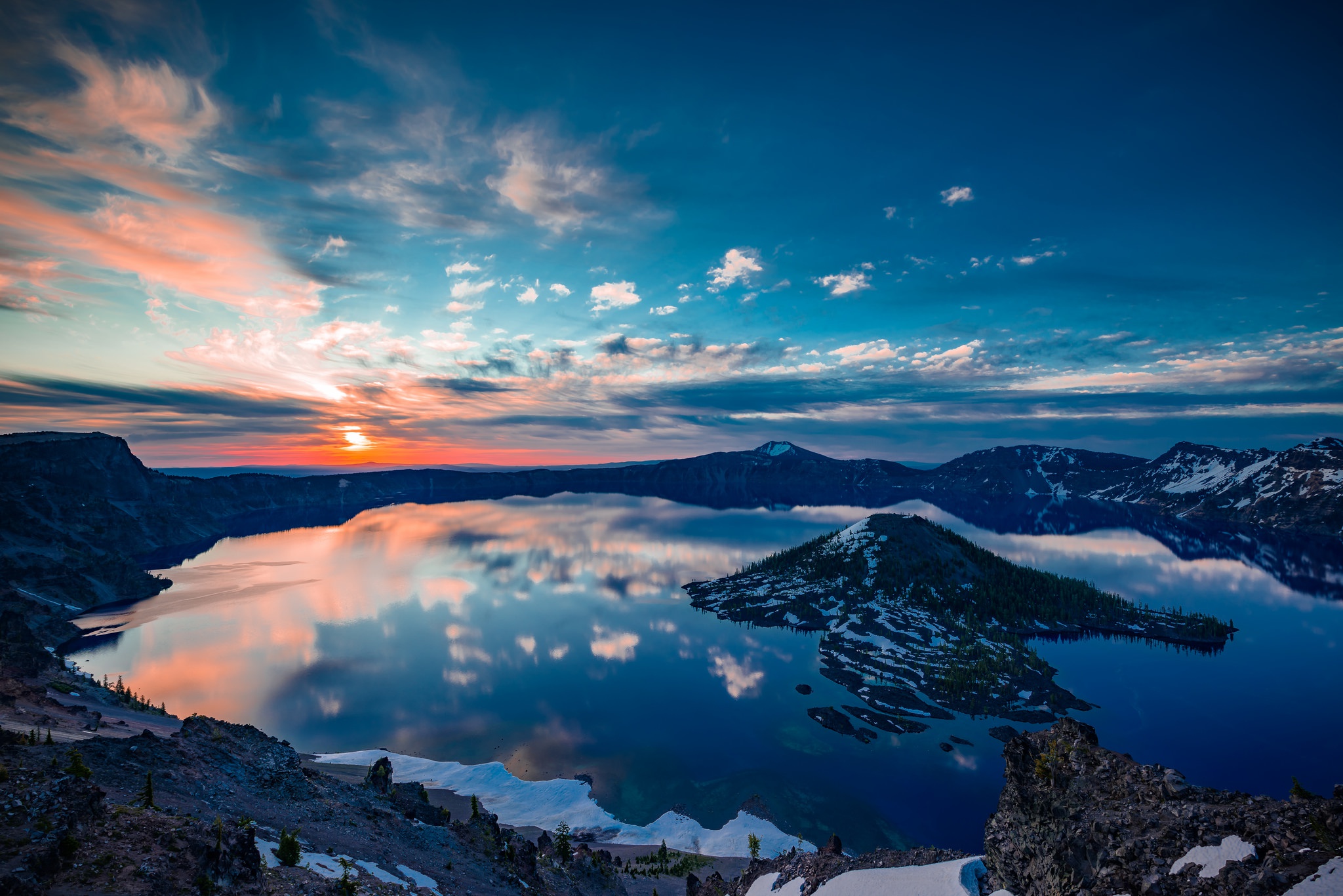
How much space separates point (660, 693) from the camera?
8606 centimetres

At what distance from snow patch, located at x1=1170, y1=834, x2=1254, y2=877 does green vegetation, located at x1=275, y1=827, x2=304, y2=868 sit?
31371mm

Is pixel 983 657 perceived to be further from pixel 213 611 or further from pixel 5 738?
pixel 213 611

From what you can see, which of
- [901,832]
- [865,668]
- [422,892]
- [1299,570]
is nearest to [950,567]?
[865,668]

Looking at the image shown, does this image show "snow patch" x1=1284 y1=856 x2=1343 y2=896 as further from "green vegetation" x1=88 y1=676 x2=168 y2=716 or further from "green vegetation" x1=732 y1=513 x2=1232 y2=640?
"green vegetation" x1=732 y1=513 x2=1232 y2=640

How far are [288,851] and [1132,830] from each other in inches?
1263

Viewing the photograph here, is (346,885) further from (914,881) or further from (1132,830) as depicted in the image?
(1132,830)

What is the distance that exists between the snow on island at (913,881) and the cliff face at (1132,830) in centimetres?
114

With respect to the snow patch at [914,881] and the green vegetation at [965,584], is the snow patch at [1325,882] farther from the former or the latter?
the green vegetation at [965,584]

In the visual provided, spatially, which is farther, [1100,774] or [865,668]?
[865,668]

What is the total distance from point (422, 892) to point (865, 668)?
84485 mm

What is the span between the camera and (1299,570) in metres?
184

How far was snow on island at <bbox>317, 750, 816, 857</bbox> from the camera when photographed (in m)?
50.3

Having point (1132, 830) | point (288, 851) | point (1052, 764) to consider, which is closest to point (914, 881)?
point (1052, 764)

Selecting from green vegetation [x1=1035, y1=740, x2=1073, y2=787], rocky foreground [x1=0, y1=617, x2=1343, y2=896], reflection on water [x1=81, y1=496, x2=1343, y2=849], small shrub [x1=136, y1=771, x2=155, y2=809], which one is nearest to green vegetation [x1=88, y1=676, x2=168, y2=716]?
reflection on water [x1=81, y1=496, x2=1343, y2=849]
